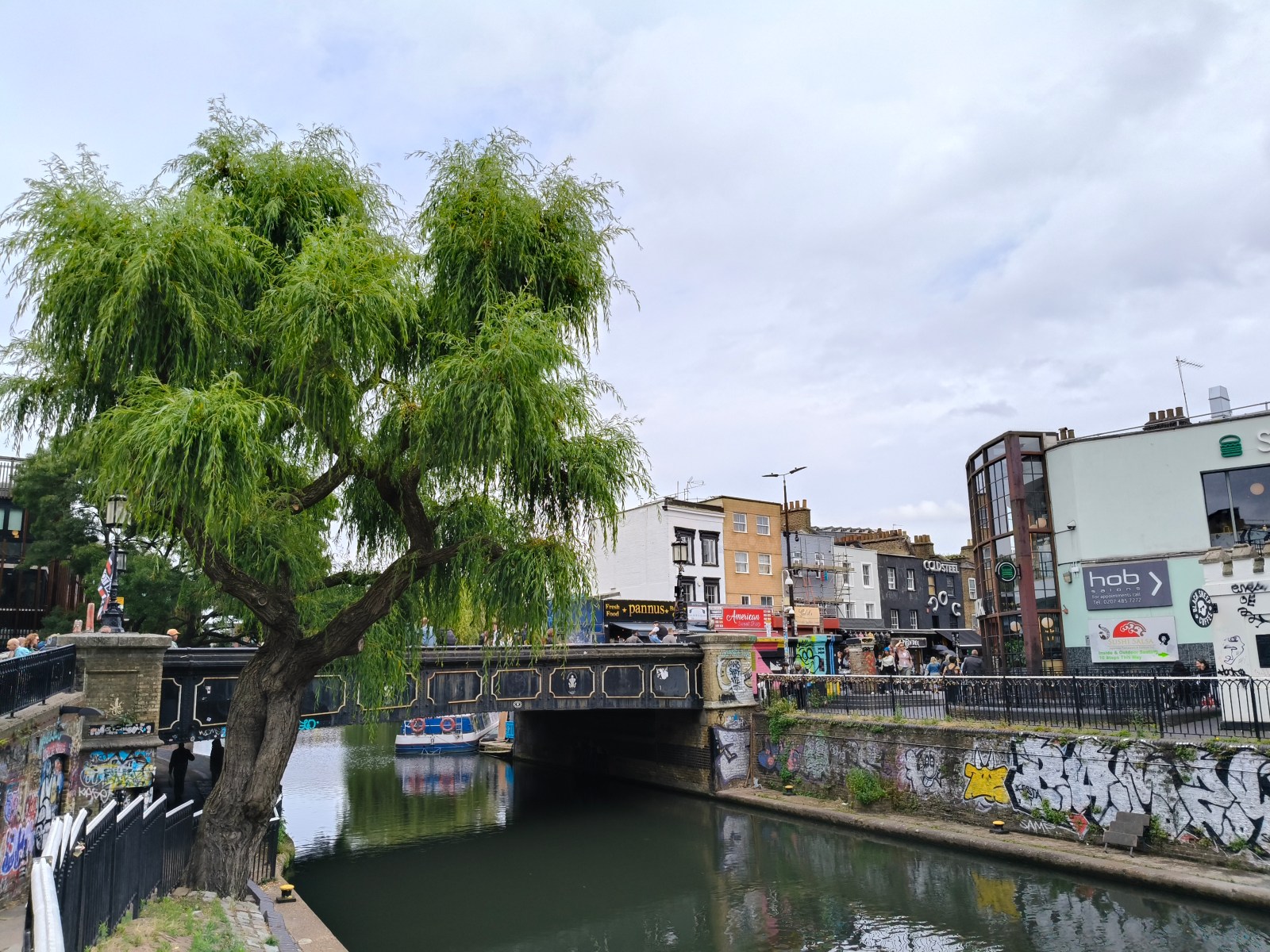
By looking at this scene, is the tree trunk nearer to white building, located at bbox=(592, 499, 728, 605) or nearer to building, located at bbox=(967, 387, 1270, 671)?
building, located at bbox=(967, 387, 1270, 671)

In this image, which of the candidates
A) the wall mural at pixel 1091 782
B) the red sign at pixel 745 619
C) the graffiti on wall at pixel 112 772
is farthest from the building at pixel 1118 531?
the graffiti on wall at pixel 112 772

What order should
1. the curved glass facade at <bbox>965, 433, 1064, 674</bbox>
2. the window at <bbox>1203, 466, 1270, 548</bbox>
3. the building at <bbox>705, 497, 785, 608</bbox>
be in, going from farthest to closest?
the building at <bbox>705, 497, 785, 608</bbox> < the curved glass facade at <bbox>965, 433, 1064, 674</bbox> < the window at <bbox>1203, 466, 1270, 548</bbox>

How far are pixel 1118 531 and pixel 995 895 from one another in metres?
14.2

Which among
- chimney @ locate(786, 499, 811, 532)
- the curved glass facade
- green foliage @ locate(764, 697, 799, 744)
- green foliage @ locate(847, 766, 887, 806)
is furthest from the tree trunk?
chimney @ locate(786, 499, 811, 532)

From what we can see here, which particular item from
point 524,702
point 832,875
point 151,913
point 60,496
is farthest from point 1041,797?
point 60,496

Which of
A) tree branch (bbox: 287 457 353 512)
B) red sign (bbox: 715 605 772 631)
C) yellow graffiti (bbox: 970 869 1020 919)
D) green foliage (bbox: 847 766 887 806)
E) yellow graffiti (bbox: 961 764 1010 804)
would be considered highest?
tree branch (bbox: 287 457 353 512)

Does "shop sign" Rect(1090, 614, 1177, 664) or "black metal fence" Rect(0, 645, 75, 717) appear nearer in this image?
"black metal fence" Rect(0, 645, 75, 717)

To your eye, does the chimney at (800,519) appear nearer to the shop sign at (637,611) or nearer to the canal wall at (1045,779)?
the shop sign at (637,611)

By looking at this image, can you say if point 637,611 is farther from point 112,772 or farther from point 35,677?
point 35,677

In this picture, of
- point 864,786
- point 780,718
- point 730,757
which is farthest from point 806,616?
point 864,786

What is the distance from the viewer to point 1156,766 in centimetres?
1542

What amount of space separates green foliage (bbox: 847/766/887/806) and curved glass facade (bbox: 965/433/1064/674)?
26.4ft

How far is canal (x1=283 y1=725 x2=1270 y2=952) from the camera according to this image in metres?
13.4

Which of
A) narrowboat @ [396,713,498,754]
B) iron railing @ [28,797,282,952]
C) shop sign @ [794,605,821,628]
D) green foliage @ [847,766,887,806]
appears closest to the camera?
iron railing @ [28,797,282,952]
